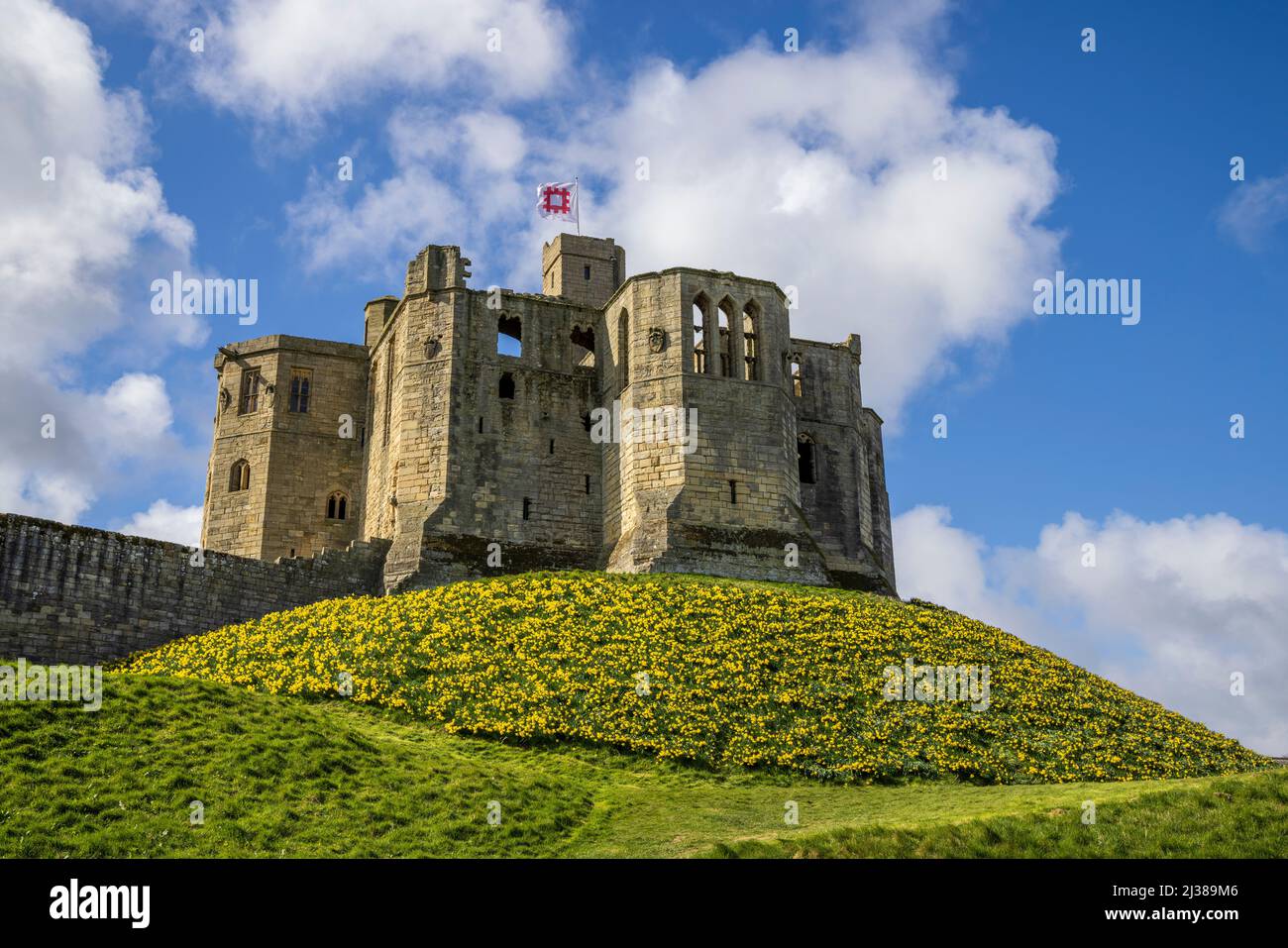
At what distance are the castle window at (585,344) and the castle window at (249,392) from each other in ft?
42.0

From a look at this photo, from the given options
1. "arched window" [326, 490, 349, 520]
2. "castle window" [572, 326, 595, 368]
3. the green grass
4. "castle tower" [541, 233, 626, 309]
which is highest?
"castle tower" [541, 233, 626, 309]

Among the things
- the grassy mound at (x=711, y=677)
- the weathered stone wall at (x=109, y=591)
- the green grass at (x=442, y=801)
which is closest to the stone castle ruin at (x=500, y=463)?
the weathered stone wall at (x=109, y=591)

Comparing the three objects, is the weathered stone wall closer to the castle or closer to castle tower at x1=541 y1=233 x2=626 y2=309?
the castle

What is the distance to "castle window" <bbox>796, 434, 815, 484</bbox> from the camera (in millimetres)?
50969

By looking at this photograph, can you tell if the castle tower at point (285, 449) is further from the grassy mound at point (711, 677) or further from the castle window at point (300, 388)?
the grassy mound at point (711, 677)

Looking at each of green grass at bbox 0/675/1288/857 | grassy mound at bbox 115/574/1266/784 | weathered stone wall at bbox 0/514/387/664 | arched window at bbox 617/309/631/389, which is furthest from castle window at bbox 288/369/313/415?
green grass at bbox 0/675/1288/857

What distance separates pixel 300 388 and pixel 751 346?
18.3 m

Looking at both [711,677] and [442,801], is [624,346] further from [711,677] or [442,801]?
[442,801]

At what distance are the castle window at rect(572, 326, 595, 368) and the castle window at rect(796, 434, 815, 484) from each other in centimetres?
890

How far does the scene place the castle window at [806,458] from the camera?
51.0 m

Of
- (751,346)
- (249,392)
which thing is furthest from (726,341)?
(249,392)
